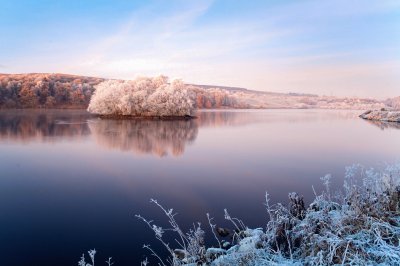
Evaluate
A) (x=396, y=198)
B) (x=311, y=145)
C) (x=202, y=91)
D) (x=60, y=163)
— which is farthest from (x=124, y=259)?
(x=202, y=91)

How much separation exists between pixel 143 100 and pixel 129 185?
3002 centimetres

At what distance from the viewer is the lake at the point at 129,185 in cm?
559

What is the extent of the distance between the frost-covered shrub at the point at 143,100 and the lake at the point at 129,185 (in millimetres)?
20708

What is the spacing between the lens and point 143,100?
126ft

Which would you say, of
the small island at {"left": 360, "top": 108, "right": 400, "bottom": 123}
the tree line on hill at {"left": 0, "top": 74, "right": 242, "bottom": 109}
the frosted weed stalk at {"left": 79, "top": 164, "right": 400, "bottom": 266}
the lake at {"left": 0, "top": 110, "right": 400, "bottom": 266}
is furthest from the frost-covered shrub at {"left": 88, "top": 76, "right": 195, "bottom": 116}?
the frosted weed stalk at {"left": 79, "top": 164, "right": 400, "bottom": 266}

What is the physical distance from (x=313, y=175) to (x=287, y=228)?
18.7ft

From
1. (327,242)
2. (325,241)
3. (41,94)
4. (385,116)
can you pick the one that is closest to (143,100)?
(385,116)

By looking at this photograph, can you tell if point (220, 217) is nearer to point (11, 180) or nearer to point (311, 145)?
point (11, 180)

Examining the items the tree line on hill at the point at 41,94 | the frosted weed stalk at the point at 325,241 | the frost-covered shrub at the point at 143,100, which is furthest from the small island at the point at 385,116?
the frosted weed stalk at the point at 325,241

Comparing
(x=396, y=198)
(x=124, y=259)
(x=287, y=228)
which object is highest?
(x=396, y=198)

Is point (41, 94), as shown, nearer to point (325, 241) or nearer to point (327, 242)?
point (325, 241)

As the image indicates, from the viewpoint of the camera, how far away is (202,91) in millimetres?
89750

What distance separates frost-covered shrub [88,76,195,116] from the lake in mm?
20708

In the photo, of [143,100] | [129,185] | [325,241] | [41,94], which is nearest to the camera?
[325,241]
